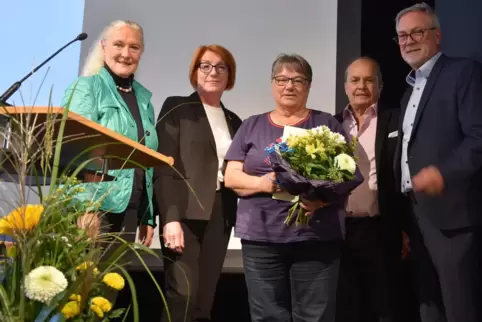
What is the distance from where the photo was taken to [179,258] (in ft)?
7.84

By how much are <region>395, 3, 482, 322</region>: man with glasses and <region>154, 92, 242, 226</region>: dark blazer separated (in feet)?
2.62

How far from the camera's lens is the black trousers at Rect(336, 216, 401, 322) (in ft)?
8.26

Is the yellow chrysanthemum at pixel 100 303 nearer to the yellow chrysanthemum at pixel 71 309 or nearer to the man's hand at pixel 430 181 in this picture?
the yellow chrysanthemum at pixel 71 309

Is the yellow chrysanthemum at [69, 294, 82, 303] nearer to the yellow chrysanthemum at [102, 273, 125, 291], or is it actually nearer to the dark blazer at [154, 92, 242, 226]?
the yellow chrysanthemum at [102, 273, 125, 291]

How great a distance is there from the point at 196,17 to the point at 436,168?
2.06 meters

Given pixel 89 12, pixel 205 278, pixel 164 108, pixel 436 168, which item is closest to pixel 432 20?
pixel 436 168

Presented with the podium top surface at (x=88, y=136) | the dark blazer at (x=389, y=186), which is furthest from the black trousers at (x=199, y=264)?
the podium top surface at (x=88, y=136)

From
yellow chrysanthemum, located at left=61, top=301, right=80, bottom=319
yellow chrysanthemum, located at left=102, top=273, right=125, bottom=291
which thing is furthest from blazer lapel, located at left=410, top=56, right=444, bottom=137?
yellow chrysanthemum, located at left=61, top=301, right=80, bottom=319

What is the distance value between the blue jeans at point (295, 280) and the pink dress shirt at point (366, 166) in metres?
0.40

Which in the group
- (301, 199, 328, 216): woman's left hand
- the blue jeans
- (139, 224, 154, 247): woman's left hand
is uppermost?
(301, 199, 328, 216): woman's left hand

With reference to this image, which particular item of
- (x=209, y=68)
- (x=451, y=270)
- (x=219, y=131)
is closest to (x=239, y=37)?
(x=209, y=68)

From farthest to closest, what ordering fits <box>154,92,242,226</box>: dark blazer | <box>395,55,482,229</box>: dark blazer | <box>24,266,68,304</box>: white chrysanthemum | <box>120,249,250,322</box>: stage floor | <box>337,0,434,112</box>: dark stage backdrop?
1. <box>337,0,434,112</box>: dark stage backdrop
2. <box>120,249,250,322</box>: stage floor
3. <box>154,92,242,226</box>: dark blazer
4. <box>395,55,482,229</box>: dark blazer
5. <box>24,266,68,304</box>: white chrysanthemum

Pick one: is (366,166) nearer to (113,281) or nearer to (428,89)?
(428,89)

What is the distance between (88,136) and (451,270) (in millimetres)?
1553
